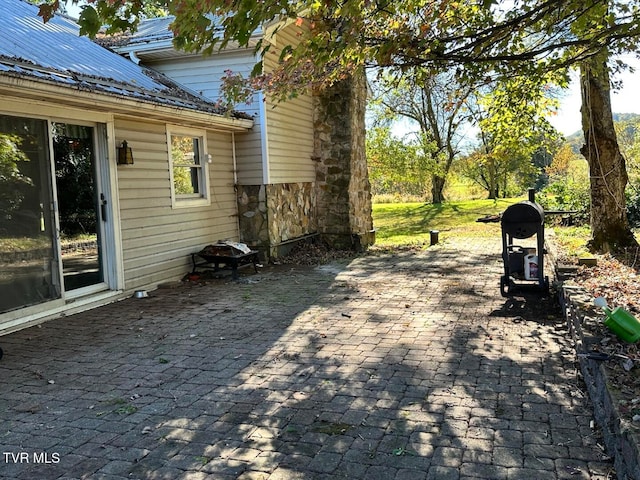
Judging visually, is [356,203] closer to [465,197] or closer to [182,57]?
[182,57]

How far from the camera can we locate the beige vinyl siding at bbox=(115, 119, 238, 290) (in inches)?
295

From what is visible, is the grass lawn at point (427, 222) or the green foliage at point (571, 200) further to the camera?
the grass lawn at point (427, 222)

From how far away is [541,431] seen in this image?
3.11 meters

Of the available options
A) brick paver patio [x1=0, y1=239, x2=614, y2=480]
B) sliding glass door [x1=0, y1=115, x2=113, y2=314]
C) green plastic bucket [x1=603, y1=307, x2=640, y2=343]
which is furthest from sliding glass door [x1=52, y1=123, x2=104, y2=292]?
green plastic bucket [x1=603, y1=307, x2=640, y2=343]

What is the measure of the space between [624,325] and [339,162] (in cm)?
881

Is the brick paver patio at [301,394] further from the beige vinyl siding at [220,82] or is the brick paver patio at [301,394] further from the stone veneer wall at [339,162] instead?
the stone veneer wall at [339,162]

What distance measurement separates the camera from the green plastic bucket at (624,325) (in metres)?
3.58

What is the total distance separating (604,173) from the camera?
8906mm

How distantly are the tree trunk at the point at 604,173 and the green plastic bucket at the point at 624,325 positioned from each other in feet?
18.6

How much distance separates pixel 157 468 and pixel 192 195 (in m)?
6.85

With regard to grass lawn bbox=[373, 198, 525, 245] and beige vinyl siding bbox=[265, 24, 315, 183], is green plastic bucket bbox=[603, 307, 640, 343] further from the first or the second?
grass lawn bbox=[373, 198, 525, 245]

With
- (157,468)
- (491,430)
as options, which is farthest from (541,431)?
(157,468)

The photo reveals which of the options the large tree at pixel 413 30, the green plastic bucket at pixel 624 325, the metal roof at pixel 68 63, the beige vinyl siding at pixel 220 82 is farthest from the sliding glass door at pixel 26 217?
the green plastic bucket at pixel 624 325

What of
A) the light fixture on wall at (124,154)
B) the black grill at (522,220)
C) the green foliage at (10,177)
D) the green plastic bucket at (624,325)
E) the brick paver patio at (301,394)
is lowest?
the brick paver patio at (301,394)
